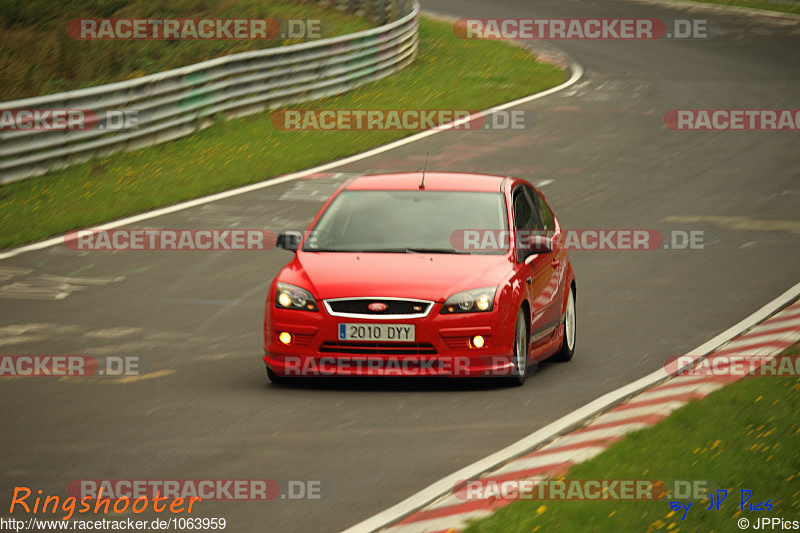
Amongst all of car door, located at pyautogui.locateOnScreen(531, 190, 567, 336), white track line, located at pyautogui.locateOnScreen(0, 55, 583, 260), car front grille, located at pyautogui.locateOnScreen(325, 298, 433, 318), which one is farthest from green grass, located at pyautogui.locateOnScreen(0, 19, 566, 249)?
car front grille, located at pyautogui.locateOnScreen(325, 298, 433, 318)

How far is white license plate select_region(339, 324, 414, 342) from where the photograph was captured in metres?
10.0

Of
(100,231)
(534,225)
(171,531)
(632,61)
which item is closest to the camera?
(171,531)

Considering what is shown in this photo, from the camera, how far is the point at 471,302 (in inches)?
401

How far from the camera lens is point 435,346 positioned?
10.1m

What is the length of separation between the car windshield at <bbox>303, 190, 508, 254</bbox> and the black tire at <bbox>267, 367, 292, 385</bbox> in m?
1.08

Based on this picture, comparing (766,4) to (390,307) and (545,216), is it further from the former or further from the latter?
(390,307)

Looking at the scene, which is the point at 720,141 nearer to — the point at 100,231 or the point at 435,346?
the point at 100,231

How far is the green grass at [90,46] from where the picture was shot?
2498 cm

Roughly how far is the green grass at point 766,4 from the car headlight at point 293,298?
1524 inches

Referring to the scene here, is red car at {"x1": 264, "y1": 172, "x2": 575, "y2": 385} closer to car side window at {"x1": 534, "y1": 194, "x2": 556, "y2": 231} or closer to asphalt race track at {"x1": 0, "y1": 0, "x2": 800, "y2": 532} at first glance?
asphalt race track at {"x1": 0, "y1": 0, "x2": 800, "y2": 532}

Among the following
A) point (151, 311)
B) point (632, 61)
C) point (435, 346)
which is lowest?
point (632, 61)

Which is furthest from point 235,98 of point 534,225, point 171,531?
point 171,531

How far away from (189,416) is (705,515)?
3.83m

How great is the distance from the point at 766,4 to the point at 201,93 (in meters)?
29.2
